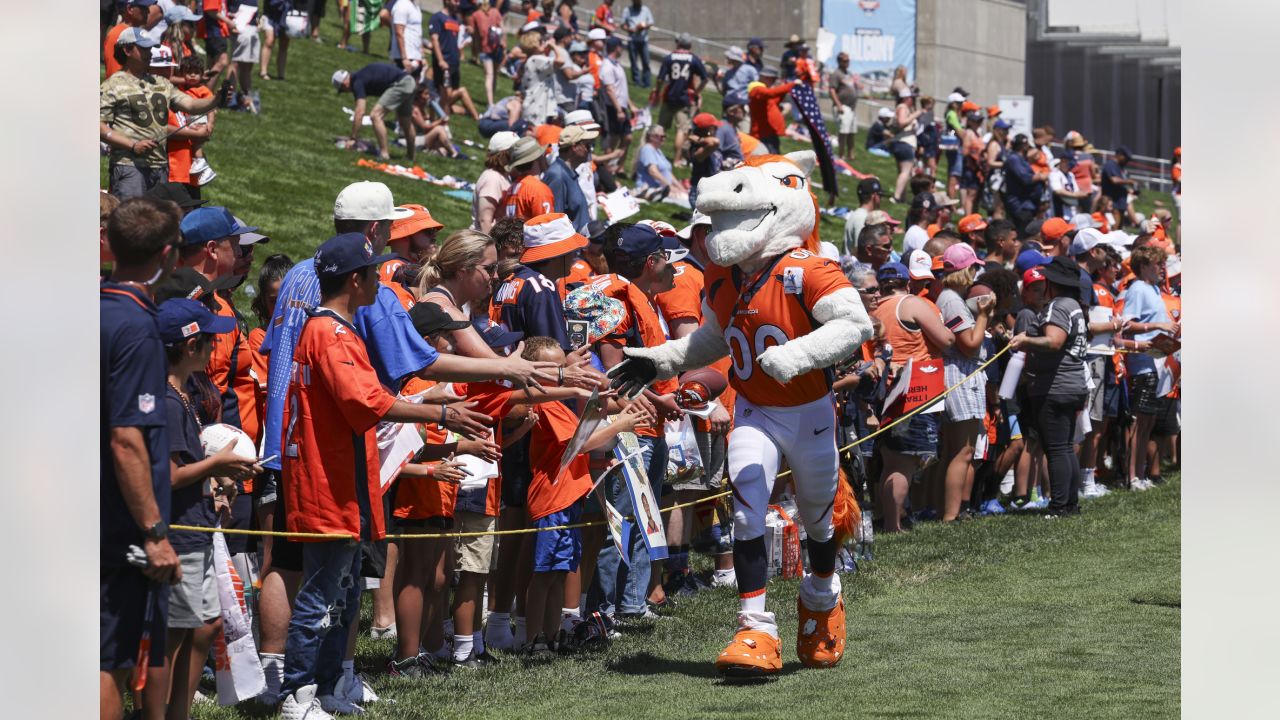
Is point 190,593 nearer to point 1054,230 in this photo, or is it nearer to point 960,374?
point 960,374

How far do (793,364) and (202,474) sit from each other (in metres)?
2.50

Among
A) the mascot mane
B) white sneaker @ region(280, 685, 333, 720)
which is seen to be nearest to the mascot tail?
the mascot mane

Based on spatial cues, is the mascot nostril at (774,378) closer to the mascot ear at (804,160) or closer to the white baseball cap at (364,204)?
the mascot ear at (804,160)

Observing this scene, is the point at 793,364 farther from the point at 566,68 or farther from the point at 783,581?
the point at 566,68

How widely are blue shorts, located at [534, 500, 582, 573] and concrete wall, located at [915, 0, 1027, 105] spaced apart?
34.7 meters

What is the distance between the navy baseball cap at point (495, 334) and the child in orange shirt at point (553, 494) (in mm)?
158

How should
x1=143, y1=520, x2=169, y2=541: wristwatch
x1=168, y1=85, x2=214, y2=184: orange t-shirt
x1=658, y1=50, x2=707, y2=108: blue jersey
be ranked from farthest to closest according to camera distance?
x1=658, y1=50, x2=707, y2=108: blue jersey, x1=168, y1=85, x2=214, y2=184: orange t-shirt, x1=143, y1=520, x2=169, y2=541: wristwatch

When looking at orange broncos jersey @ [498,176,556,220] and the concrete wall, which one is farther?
the concrete wall

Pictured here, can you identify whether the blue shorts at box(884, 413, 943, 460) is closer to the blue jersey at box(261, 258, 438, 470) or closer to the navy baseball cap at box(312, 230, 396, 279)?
the blue jersey at box(261, 258, 438, 470)

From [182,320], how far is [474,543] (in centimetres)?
234

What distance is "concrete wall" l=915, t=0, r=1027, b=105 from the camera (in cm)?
4106

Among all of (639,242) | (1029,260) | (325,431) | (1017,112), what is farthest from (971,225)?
(1017,112)
